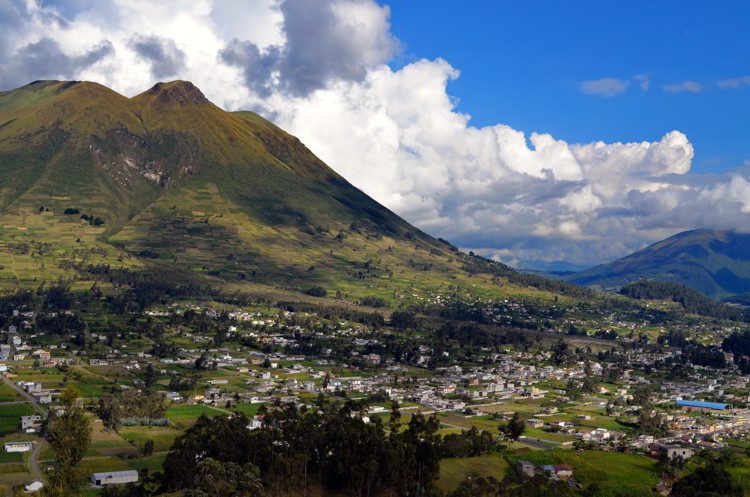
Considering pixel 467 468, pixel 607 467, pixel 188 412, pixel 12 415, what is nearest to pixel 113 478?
pixel 12 415

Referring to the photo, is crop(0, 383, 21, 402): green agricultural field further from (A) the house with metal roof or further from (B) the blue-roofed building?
(B) the blue-roofed building

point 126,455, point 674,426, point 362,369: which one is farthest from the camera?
point 362,369

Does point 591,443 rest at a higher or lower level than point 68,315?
lower

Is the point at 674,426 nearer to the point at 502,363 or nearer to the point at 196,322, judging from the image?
the point at 502,363

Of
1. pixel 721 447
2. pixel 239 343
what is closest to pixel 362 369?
pixel 239 343

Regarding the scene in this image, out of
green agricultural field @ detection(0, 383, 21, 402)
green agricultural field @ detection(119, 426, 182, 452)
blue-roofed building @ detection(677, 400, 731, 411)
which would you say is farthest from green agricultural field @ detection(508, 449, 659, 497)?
green agricultural field @ detection(0, 383, 21, 402)

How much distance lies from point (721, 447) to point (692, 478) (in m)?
26.9

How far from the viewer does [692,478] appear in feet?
199

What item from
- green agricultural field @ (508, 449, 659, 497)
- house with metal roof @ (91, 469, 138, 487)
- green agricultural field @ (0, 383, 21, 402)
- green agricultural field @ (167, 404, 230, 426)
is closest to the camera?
house with metal roof @ (91, 469, 138, 487)

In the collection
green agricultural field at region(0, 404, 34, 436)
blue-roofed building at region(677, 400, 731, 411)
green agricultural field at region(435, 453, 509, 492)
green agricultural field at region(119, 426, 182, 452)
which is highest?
green agricultural field at region(0, 404, 34, 436)

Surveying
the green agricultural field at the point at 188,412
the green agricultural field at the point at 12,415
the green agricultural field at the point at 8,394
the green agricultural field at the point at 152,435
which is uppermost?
the green agricultural field at the point at 8,394

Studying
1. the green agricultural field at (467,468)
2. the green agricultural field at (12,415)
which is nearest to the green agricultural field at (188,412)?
the green agricultural field at (12,415)

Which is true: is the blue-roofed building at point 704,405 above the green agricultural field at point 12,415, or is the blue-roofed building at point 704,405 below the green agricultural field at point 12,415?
below

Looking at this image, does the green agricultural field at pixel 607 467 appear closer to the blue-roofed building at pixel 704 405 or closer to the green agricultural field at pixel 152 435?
the green agricultural field at pixel 152 435
